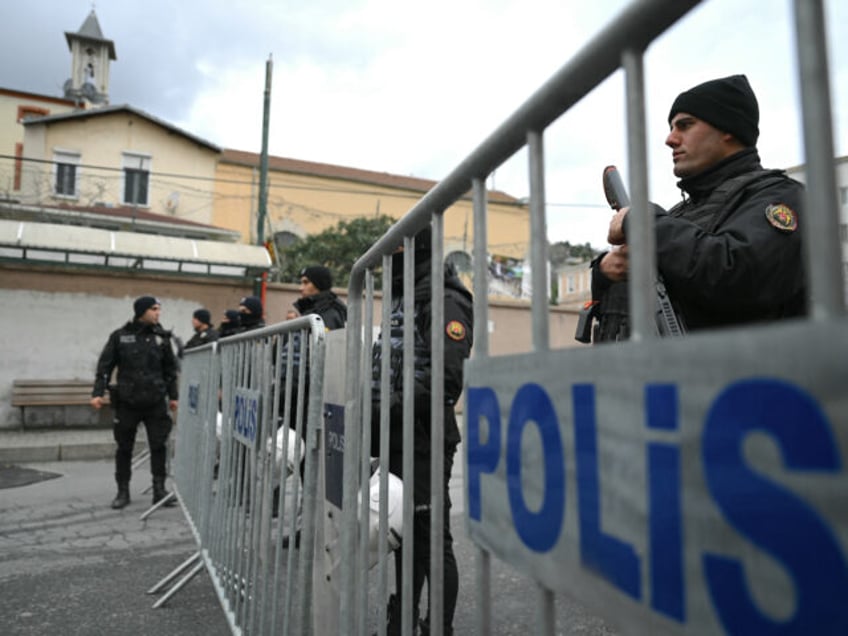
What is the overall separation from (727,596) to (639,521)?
0.12 metres

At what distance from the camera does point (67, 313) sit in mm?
10672

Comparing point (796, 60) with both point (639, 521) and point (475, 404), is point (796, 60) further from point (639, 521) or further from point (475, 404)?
point (475, 404)

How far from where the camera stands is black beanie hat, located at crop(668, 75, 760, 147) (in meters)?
1.84

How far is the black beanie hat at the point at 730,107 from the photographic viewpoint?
1.84 m

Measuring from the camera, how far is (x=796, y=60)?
1.82 feet

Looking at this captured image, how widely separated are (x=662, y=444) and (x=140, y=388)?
18.9 feet

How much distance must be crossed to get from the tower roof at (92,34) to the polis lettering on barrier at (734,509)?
49.1m

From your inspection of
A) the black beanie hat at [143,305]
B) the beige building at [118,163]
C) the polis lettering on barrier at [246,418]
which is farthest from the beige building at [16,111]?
the polis lettering on barrier at [246,418]

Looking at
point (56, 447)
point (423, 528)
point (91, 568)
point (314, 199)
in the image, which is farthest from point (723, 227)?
point (314, 199)

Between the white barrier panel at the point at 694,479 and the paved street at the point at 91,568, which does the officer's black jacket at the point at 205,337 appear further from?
the white barrier panel at the point at 694,479

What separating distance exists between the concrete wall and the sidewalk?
4.46ft

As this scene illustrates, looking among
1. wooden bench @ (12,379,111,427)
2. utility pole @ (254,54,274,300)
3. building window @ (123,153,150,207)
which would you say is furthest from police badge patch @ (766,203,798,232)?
building window @ (123,153,150,207)

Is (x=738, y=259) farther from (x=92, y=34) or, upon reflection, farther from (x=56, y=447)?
(x=92, y=34)

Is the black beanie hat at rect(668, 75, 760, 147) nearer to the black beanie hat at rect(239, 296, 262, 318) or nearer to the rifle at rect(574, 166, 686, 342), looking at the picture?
the rifle at rect(574, 166, 686, 342)
